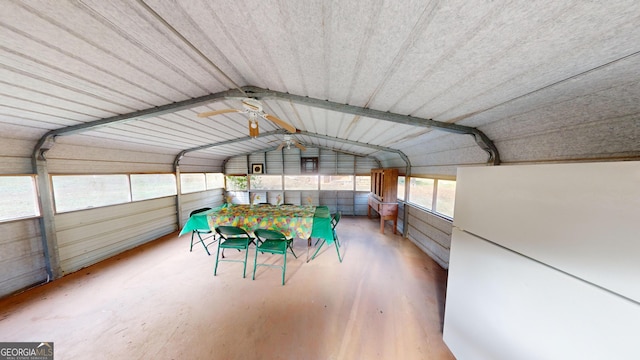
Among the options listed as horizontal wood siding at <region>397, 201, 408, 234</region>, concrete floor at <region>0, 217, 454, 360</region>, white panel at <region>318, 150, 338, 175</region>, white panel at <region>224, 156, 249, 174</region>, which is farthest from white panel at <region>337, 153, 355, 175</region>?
concrete floor at <region>0, 217, 454, 360</region>

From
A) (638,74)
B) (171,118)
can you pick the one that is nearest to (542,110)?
(638,74)

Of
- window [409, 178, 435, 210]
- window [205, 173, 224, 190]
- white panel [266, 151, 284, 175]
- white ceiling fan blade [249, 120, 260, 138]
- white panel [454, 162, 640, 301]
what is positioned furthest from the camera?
white panel [266, 151, 284, 175]

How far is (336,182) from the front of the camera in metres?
6.14

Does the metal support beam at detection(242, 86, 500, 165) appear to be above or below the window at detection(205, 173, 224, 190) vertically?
above

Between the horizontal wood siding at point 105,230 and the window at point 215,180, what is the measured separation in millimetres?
1679

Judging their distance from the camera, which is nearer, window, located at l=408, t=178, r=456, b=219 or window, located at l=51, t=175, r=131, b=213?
window, located at l=51, t=175, r=131, b=213

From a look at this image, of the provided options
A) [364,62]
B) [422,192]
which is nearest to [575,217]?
[364,62]

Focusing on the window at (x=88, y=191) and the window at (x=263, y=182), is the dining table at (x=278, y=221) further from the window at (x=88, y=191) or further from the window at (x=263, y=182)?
the window at (x=263, y=182)

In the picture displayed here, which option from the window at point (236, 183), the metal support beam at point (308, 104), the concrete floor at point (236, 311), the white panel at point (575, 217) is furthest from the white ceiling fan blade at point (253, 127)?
the window at point (236, 183)

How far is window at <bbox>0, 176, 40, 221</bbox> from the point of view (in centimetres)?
224

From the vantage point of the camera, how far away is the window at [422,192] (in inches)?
131

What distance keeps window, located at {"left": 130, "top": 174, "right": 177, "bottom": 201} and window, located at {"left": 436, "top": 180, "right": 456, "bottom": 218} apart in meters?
5.90

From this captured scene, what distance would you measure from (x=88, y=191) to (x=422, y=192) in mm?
6029

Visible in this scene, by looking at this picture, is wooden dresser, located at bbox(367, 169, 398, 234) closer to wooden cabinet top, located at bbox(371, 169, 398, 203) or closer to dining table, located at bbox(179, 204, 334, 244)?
wooden cabinet top, located at bbox(371, 169, 398, 203)
